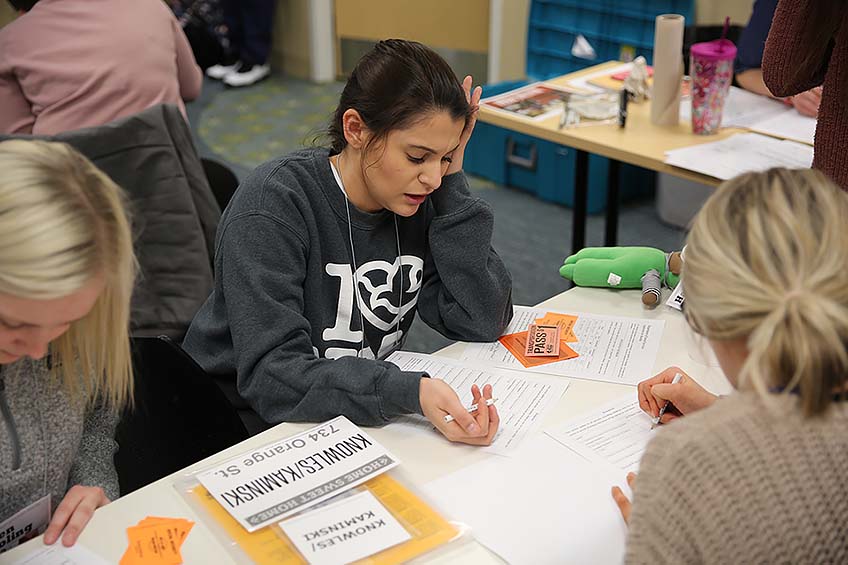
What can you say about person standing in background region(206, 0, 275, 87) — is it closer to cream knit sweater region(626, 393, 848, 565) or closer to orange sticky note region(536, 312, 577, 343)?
orange sticky note region(536, 312, 577, 343)

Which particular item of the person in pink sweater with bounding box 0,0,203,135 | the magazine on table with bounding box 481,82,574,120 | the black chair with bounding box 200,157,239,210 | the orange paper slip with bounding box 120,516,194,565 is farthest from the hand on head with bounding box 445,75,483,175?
the person in pink sweater with bounding box 0,0,203,135

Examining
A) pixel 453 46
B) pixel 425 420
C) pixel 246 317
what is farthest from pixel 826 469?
pixel 453 46

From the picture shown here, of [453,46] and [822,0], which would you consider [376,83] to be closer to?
[822,0]

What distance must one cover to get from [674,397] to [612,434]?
11 cm

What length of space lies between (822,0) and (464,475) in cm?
106

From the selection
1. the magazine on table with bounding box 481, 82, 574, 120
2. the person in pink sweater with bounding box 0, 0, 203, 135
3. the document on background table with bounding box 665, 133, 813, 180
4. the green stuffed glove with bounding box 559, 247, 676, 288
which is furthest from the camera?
the magazine on table with bounding box 481, 82, 574, 120

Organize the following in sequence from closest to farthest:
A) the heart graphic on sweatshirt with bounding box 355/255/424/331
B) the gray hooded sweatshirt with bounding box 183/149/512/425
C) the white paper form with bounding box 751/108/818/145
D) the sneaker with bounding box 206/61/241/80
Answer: the gray hooded sweatshirt with bounding box 183/149/512/425, the heart graphic on sweatshirt with bounding box 355/255/424/331, the white paper form with bounding box 751/108/818/145, the sneaker with bounding box 206/61/241/80

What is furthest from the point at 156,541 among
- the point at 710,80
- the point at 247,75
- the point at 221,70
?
the point at 221,70

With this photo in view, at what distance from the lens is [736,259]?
2.79ft

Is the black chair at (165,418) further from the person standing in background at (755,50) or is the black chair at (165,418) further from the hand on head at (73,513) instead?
the person standing in background at (755,50)

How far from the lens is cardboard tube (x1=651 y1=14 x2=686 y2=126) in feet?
7.81

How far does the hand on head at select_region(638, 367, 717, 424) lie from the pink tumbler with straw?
117cm

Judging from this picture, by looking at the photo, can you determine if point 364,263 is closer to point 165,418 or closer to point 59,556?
point 165,418

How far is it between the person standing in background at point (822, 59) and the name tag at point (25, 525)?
1378 mm
